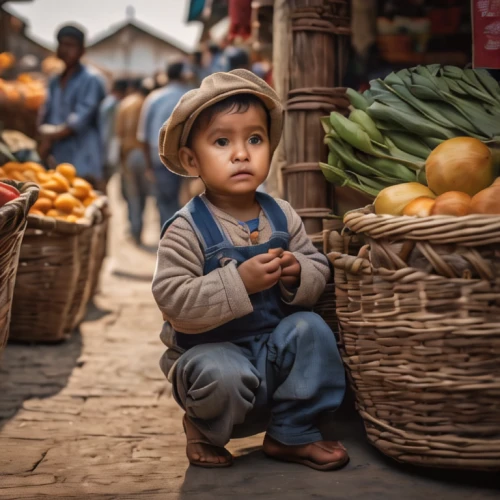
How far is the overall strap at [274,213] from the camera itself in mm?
2939

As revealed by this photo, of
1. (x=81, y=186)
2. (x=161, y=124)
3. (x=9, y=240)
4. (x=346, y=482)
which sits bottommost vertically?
(x=346, y=482)

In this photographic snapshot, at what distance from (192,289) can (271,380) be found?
1.48 feet

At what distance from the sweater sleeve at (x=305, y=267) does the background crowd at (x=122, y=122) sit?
11.9ft

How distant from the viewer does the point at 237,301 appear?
104 inches

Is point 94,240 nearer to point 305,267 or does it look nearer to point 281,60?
point 281,60

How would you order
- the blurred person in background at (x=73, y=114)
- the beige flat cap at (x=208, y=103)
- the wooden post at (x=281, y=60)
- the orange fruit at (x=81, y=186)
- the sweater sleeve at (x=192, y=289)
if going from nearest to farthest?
the sweater sleeve at (x=192, y=289) → the beige flat cap at (x=208, y=103) → the wooden post at (x=281, y=60) → the orange fruit at (x=81, y=186) → the blurred person in background at (x=73, y=114)

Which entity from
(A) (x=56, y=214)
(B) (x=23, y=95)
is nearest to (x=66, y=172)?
(A) (x=56, y=214)

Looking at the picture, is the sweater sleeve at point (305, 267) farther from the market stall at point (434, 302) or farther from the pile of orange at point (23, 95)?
the pile of orange at point (23, 95)

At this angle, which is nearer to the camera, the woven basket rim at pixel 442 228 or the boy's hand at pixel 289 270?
the woven basket rim at pixel 442 228

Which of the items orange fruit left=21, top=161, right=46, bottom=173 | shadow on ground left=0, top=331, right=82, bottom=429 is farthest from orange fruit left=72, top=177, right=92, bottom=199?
shadow on ground left=0, top=331, right=82, bottom=429

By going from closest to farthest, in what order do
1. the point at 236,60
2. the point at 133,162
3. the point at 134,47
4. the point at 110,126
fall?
the point at 236,60 < the point at 110,126 < the point at 133,162 < the point at 134,47

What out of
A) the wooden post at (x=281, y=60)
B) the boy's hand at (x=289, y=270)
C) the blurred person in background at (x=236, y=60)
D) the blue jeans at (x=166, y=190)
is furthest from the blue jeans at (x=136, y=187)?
the boy's hand at (x=289, y=270)

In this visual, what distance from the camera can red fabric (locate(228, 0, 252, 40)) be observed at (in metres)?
5.20

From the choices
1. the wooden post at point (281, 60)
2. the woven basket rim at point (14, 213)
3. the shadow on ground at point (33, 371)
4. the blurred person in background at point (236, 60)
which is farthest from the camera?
the blurred person in background at point (236, 60)
